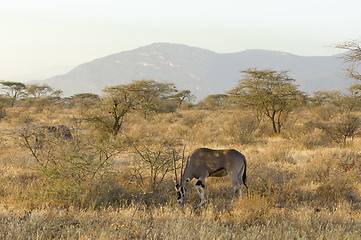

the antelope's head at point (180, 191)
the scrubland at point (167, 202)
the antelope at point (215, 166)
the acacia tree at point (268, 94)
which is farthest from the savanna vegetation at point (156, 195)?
the acacia tree at point (268, 94)

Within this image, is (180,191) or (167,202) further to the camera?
(167,202)

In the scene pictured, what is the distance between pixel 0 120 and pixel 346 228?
90.7 ft

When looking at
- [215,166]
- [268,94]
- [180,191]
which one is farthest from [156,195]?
[268,94]

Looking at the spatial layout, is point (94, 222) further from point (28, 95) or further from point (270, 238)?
point (28, 95)

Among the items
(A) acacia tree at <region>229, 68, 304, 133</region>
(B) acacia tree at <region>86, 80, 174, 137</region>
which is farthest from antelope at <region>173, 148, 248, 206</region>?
(A) acacia tree at <region>229, 68, 304, 133</region>

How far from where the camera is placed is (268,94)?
2100cm

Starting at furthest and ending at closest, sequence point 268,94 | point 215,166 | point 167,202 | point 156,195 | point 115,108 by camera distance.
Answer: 1. point 268,94
2. point 115,108
3. point 156,195
4. point 215,166
5. point 167,202

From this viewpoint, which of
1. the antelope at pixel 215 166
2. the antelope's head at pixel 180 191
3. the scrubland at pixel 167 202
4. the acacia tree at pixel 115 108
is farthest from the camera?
the acacia tree at pixel 115 108

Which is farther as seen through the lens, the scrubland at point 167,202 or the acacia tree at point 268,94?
the acacia tree at point 268,94

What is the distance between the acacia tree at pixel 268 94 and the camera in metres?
20.5

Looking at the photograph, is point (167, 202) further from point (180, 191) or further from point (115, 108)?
point (115, 108)

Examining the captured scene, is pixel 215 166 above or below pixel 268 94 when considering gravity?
below

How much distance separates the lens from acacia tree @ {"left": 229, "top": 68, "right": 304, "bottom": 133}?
20.5 meters

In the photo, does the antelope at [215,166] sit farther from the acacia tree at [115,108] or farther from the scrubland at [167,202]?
the acacia tree at [115,108]
